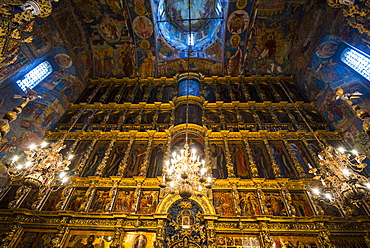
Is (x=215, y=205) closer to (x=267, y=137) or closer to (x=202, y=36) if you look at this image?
(x=267, y=137)

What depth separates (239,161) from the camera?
8.24m

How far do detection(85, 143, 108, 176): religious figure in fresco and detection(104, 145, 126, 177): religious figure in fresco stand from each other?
48cm

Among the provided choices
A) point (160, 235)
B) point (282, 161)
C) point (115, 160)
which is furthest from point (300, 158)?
point (115, 160)

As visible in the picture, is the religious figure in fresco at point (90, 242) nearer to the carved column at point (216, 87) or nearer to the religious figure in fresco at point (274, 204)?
the religious figure in fresco at point (274, 204)

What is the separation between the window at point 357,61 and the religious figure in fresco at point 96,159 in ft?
38.9

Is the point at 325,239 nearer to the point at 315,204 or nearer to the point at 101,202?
the point at 315,204

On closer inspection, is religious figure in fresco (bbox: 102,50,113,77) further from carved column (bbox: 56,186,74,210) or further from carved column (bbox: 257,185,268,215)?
carved column (bbox: 257,185,268,215)

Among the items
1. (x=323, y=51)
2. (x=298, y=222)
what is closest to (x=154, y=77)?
(x=323, y=51)

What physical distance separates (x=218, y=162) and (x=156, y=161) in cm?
266

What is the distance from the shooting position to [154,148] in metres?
8.97

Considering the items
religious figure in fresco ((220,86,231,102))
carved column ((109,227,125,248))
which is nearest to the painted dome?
religious figure in fresco ((220,86,231,102))

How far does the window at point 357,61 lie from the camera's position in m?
8.30

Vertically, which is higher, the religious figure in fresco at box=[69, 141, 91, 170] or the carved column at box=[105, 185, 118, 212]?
the religious figure in fresco at box=[69, 141, 91, 170]

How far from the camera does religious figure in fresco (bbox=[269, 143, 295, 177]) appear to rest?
7707 millimetres
